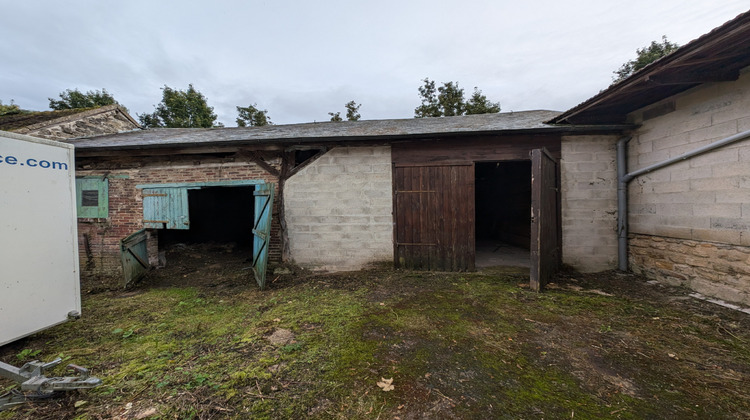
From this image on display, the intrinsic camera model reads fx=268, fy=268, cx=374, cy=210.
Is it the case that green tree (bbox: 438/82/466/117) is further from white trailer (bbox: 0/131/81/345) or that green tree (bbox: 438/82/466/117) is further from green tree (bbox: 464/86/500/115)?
white trailer (bbox: 0/131/81/345)

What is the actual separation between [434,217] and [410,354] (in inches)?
129

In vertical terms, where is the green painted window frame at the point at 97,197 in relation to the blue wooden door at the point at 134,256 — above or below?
above

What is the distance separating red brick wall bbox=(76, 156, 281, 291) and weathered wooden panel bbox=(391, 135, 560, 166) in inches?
117

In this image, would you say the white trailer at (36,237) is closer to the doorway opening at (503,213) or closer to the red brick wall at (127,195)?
the red brick wall at (127,195)

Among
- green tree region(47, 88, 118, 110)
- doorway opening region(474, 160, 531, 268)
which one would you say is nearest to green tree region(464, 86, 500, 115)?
doorway opening region(474, 160, 531, 268)

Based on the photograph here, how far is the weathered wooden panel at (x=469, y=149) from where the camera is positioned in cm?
525

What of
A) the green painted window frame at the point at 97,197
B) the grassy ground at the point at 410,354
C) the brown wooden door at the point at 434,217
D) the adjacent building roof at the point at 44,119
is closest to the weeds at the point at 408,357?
the grassy ground at the point at 410,354

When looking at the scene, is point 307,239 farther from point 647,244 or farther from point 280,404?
point 647,244

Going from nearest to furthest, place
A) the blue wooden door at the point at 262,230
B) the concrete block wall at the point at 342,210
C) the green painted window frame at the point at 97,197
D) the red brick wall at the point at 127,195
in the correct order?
the blue wooden door at the point at 262,230, the concrete block wall at the point at 342,210, the red brick wall at the point at 127,195, the green painted window frame at the point at 97,197

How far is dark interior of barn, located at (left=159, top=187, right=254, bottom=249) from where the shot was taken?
10414 millimetres

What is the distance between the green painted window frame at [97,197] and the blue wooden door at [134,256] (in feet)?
4.27

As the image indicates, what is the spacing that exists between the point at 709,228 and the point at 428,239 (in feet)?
13.4

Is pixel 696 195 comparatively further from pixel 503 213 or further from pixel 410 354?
pixel 503 213

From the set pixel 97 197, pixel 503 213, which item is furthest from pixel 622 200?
pixel 97 197
